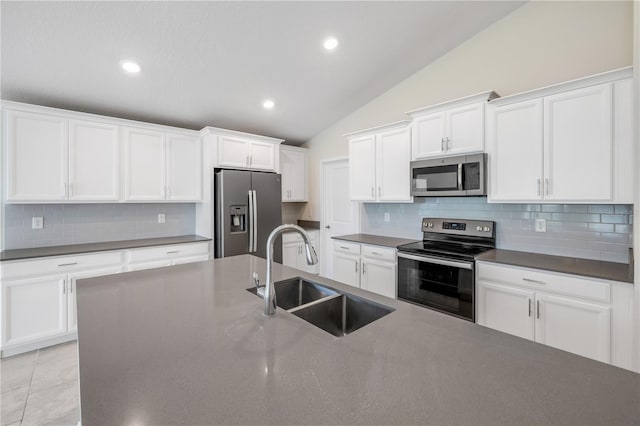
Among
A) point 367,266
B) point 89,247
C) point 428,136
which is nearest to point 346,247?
point 367,266

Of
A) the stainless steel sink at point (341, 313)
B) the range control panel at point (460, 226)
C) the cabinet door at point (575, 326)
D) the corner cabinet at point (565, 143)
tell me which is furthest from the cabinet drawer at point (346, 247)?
the stainless steel sink at point (341, 313)

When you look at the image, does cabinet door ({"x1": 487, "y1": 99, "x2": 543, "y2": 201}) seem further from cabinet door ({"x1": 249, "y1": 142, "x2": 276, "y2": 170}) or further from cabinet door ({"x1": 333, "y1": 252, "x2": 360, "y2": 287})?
cabinet door ({"x1": 249, "y1": 142, "x2": 276, "y2": 170})

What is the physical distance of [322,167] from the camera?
4.89 metres

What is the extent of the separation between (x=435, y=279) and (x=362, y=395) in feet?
7.13

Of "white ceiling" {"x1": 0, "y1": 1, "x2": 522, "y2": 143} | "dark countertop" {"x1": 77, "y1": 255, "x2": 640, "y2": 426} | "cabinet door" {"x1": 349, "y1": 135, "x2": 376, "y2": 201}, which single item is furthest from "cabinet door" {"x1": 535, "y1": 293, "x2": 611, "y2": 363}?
"white ceiling" {"x1": 0, "y1": 1, "x2": 522, "y2": 143}

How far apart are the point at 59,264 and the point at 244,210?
1.86m

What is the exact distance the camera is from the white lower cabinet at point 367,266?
318cm

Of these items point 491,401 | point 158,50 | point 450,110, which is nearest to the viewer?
point 491,401

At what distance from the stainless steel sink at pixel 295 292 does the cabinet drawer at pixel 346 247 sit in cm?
183

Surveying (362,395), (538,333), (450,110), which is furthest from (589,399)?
(450,110)

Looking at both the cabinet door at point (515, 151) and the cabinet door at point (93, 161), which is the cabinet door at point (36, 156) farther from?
the cabinet door at point (515, 151)

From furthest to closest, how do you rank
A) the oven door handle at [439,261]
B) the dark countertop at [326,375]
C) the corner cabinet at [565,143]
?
the oven door handle at [439,261] → the corner cabinet at [565,143] → the dark countertop at [326,375]

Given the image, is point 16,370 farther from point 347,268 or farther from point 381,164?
point 381,164

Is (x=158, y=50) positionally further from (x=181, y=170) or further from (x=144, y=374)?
(x=144, y=374)
